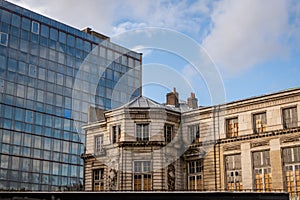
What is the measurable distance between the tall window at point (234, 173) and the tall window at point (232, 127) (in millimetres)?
1994

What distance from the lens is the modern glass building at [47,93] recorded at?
233 ft

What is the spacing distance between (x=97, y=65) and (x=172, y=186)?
154 feet

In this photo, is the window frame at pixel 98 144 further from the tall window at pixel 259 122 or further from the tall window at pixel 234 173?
the tall window at pixel 259 122

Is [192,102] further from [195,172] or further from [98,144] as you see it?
[98,144]

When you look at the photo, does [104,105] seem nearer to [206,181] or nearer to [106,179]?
[106,179]

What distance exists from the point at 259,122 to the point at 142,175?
1158 cm

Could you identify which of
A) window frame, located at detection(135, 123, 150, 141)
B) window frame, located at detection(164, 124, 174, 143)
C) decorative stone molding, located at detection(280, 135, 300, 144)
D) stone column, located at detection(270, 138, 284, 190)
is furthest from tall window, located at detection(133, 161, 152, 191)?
decorative stone molding, located at detection(280, 135, 300, 144)

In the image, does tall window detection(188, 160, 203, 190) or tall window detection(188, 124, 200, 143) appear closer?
tall window detection(188, 160, 203, 190)

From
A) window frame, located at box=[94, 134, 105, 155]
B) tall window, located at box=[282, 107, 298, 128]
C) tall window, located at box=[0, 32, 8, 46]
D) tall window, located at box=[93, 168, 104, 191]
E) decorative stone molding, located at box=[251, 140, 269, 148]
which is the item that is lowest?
tall window, located at box=[93, 168, 104, 191]

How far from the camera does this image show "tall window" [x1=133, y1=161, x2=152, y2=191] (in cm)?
4275

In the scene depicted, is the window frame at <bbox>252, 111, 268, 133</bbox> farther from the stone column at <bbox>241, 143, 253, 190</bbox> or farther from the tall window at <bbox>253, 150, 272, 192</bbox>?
the tall window at <bbox>253, 150, 272, 192</bbox>

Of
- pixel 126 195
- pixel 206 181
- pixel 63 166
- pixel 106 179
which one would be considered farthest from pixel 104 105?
pixel 126 195

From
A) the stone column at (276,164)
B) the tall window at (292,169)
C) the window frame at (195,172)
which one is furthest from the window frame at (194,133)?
the tall window at (292,169)

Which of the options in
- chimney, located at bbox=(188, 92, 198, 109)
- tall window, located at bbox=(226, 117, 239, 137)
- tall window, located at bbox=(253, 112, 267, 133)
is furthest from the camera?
chimney, located at bbox=(188, 92, 198, 109)
